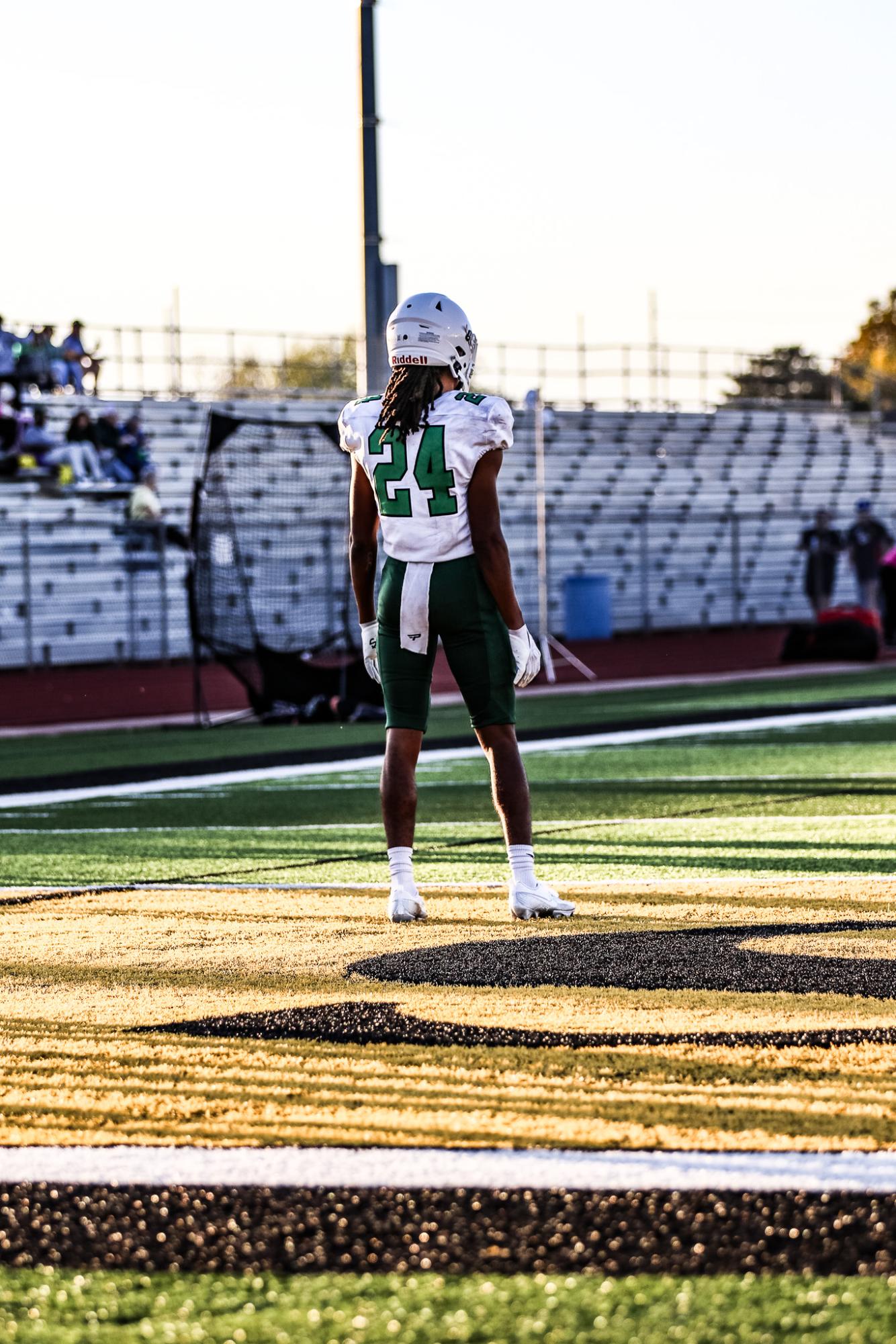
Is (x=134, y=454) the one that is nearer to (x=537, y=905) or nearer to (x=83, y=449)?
(x=83, y=449)

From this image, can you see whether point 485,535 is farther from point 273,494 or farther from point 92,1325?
point 273,494

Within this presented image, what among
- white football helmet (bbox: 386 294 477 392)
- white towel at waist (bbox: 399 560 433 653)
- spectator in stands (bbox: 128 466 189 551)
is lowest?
spectator in stands (bbox: 128 466 189 551)

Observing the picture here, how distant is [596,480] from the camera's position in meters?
37.6

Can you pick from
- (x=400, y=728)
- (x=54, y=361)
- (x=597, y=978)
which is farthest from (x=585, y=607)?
(x=597, y=978)

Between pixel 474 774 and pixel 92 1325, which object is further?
pixel 474 774

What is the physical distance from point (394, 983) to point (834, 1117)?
Result: 1682 mm

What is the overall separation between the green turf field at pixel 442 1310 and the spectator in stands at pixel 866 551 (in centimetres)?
2931

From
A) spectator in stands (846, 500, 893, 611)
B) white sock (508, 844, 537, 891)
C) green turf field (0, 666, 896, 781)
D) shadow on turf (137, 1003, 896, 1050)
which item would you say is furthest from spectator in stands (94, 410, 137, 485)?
shadow on turf (137, 1003, 896, 1050)

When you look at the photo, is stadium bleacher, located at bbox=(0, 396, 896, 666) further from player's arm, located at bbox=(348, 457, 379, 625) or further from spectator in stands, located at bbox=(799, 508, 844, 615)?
player's arm, located at bbox=(348, 457, 379, 625)

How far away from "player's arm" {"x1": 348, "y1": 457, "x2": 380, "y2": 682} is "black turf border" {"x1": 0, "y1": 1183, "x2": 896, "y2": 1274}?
129 inches

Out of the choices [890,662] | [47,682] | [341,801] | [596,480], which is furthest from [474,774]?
[596,480]

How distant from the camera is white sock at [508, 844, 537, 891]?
625 centimetres

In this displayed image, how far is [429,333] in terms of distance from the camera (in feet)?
20.6

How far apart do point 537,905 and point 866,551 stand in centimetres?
2636
